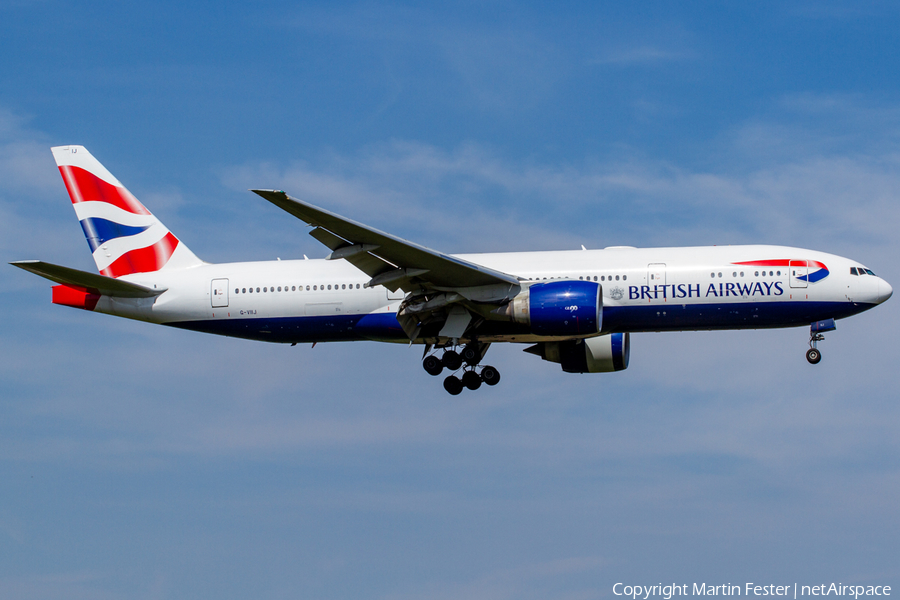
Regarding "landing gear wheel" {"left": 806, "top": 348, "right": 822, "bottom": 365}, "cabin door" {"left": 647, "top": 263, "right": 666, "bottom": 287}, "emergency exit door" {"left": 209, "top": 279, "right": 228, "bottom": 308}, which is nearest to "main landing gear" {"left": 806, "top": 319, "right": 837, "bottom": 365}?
"landing gear wheel" {"left": 806, "top": 348, "right": 822, "bottom": 365}

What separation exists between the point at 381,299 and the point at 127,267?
9.54 m

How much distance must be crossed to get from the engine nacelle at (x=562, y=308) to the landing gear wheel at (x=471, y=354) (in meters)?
3.11

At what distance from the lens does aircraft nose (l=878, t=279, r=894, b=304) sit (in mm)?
29891

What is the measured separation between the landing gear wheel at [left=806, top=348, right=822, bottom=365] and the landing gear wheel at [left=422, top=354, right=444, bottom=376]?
11024 millimetres

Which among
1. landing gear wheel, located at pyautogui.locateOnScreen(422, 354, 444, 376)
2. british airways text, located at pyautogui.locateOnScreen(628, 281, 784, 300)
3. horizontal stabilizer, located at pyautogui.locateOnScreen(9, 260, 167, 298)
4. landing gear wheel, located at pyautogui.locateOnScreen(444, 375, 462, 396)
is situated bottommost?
landing gear wheel, located at pyautogui.locateOnScreen(444, 375, 462, 396)

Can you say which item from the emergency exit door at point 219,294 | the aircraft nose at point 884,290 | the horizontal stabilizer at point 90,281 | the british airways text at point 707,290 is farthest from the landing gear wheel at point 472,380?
the aircraft nose at point 884,290

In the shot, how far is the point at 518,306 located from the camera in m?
28.8

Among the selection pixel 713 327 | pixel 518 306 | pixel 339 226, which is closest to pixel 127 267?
pixel 339 226

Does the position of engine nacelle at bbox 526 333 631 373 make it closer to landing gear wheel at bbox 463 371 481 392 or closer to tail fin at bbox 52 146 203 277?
landing gear wheel at bbox 463 371 481 392

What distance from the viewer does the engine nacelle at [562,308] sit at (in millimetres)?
28016

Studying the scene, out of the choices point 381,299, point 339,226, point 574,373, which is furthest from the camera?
point 574,373

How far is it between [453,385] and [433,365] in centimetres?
95

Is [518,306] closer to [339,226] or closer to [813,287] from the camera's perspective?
[339,226]

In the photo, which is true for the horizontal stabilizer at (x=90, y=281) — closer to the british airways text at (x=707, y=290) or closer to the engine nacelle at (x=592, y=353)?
the engine nacelle at (x=592, y=353)
